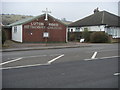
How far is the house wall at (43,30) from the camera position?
31.9 metres

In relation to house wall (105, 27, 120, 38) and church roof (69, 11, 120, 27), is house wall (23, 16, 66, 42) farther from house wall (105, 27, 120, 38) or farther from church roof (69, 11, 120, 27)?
church roof (69, 11, 120, 27)

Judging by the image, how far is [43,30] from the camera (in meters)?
33.1

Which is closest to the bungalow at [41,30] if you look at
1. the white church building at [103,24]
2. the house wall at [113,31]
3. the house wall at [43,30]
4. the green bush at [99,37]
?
the house wall at [43,30]

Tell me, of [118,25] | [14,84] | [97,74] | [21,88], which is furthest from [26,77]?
[118,25]

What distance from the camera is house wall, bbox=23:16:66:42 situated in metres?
31.9

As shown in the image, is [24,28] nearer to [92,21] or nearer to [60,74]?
[92,21]

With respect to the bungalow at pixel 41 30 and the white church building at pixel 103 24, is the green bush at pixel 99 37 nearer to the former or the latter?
the bungalow at pixel 41 30

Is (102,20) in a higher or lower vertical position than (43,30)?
higher

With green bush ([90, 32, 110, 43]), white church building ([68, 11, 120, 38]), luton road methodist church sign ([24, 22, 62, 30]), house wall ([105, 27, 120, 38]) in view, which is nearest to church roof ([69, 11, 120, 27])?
white church building ([68, 11, 120, 38])

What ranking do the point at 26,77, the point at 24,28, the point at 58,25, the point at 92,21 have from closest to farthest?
the point at 26,77 < the point at 24,28 < the point at 58,25 < the point at 92,21

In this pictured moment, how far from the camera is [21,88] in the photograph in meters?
5.84

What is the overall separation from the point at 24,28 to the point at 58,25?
6.16 meters

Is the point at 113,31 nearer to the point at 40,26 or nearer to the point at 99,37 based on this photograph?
the point at 99,37

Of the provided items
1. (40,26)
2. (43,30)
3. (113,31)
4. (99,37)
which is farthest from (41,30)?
(113,31)
